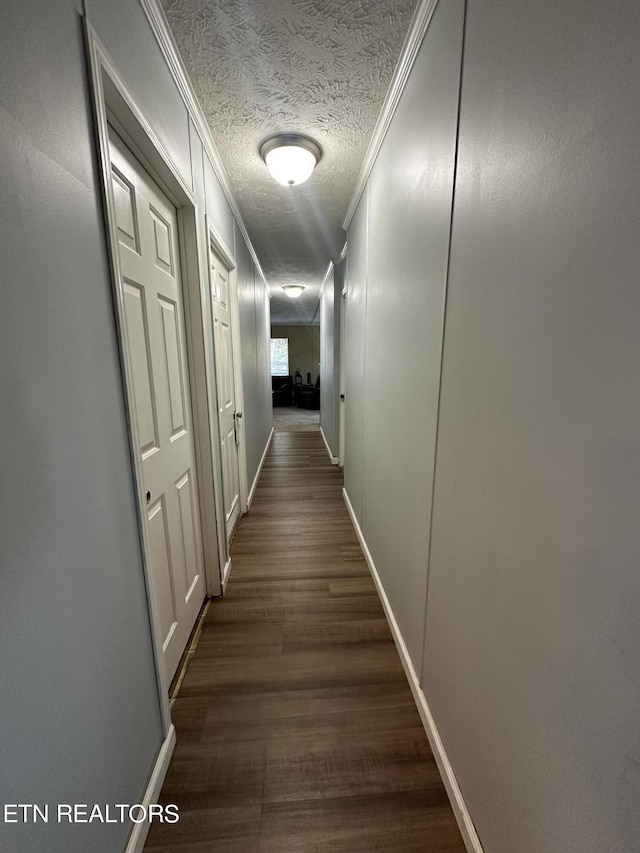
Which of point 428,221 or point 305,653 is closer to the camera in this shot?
point 428,221

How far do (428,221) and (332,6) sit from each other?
0.75m

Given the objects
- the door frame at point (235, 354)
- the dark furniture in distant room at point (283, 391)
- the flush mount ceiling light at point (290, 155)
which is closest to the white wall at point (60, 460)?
the flush mount ceiling light at point (290, 155)

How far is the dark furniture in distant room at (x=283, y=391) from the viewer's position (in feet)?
32.1

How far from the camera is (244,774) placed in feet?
3.71

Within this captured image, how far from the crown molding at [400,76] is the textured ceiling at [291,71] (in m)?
0.03

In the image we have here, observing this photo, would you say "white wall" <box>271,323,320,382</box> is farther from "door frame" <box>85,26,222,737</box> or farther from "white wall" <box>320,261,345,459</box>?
"door frame" <box>85,26,222,737</box>

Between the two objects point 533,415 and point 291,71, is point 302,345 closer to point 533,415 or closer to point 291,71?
point 291,71

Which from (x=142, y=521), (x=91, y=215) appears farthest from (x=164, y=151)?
(x=142, y=521)

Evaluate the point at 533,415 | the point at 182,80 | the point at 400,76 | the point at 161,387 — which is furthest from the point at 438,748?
the point at 182,80

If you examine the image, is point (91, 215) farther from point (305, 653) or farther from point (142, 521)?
point (305, 653)

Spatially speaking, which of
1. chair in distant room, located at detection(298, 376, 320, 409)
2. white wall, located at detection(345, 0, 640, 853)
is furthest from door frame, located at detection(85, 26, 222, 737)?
chair in distant room, located at detection(298, 376, 320, 409)

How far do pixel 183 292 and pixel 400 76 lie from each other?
129 cm

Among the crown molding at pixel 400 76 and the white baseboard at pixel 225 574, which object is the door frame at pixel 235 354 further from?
the crown molding at pixel 400 76

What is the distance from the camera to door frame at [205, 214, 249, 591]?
77.7 inches
